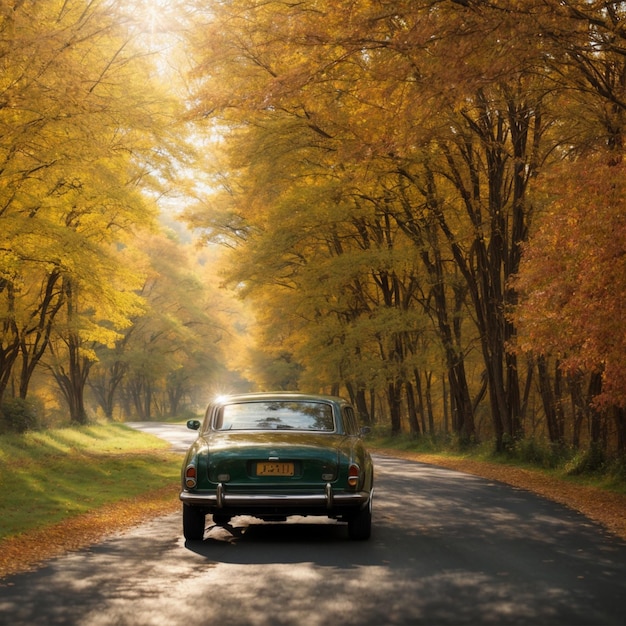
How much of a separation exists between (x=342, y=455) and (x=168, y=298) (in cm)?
5081

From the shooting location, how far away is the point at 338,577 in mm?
7258

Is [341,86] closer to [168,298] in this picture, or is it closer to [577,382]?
[577,382]

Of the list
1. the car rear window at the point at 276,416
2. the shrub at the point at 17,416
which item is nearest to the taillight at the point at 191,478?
the car rear window at the point at 276,416

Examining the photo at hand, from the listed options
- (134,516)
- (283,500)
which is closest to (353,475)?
(283,500)


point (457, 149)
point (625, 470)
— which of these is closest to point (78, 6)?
point (457, 149)

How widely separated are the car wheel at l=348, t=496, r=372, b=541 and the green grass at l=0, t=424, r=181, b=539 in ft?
13.0

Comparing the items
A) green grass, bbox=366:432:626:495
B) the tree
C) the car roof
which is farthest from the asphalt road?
the tree

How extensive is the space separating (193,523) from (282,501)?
1076 mm

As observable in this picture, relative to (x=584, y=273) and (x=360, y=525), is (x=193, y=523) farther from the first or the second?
(x=584, y=273)

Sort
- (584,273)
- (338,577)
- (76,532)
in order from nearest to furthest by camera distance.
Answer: (338,577), (76,532), (584,273)

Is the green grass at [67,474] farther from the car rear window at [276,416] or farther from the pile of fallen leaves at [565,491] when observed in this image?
the pile of fallen leaves at [565,491]

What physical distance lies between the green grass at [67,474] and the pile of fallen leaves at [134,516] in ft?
1.29

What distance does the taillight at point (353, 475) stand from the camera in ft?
30.2

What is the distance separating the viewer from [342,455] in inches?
369
